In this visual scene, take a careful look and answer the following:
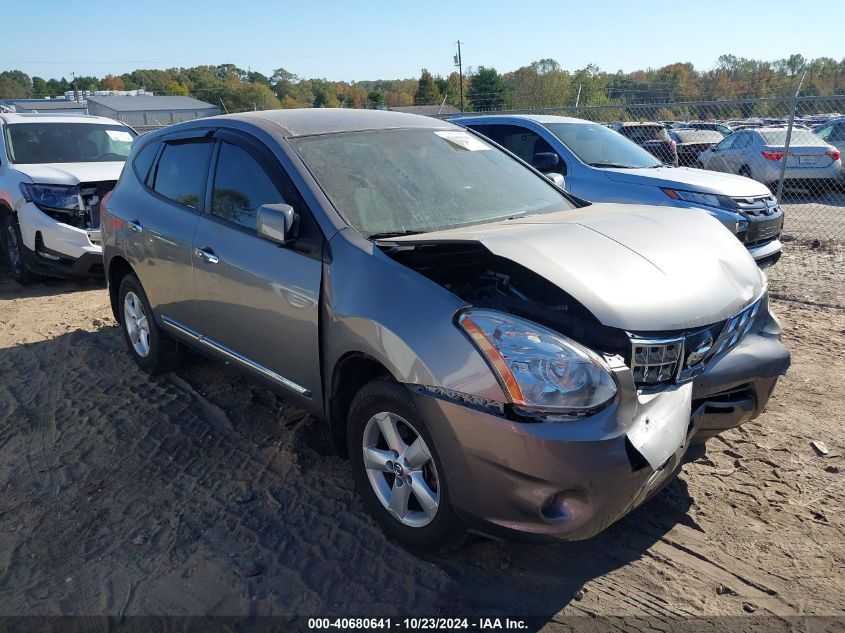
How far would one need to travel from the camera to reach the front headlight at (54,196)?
741cm

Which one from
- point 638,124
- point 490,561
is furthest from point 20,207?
point 638,124

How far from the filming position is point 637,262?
9.07 ft

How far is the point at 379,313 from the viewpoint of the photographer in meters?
2.75

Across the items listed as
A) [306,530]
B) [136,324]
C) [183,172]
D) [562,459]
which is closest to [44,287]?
[136,324]

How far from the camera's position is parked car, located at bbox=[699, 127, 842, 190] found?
13.1 m

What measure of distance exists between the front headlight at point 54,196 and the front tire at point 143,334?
2846 millimetres

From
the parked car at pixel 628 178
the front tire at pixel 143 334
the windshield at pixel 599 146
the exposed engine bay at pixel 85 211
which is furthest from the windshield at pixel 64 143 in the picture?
the windshield at pixel 599 146

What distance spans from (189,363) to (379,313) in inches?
114

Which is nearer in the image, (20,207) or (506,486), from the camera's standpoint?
(506,486)

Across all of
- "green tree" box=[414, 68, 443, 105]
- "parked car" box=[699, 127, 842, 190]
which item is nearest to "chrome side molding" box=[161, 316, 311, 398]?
"parked car" box=[699, 127, 842, 190]

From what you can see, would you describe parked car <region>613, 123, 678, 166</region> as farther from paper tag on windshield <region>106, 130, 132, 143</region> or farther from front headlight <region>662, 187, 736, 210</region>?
paper tag on windshield <region>106, 130, 132, 143</region>

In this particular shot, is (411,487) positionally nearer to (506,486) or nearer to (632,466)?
(506,486)

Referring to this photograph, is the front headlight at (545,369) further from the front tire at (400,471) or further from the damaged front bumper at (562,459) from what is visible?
the front tire at (400,471)

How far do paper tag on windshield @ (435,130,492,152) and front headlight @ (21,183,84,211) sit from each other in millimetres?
5195
